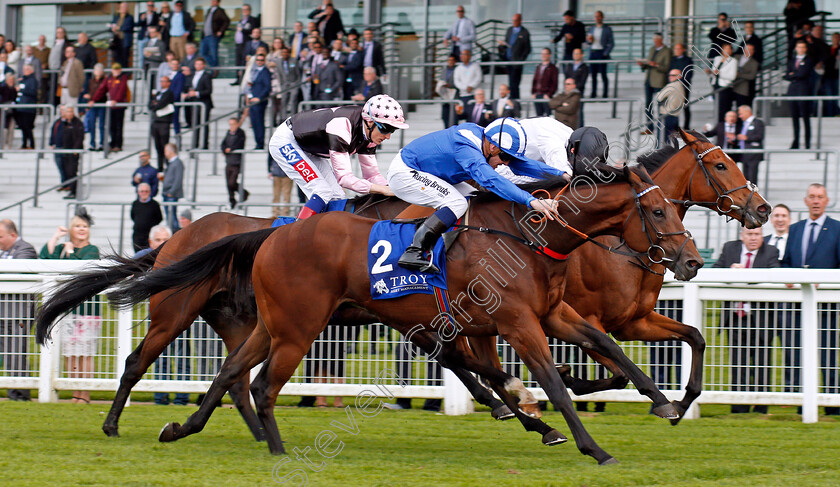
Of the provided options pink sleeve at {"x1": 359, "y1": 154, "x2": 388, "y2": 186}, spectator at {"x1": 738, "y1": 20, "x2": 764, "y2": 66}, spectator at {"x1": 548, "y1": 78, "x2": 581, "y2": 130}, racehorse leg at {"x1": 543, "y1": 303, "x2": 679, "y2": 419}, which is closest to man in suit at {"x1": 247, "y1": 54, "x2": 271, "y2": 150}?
spectator at {"x1": 548, "y1": 78, "x2": 581, "y2": 130}

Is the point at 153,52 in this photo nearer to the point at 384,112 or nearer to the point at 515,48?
the point at 515,48

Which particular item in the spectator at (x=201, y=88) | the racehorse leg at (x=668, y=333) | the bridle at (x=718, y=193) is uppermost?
the spectator at (x=201, y=88)

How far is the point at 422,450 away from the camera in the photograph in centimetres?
573

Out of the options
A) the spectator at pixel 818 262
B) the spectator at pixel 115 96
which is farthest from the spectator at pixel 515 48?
the spectator at pixel 818 262

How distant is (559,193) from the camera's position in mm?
5266

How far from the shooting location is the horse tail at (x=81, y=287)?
625 centimetres

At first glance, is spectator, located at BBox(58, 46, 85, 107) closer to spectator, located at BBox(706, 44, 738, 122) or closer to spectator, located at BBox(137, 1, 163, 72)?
spectator, located at BBox(137, 1, 163, 72)

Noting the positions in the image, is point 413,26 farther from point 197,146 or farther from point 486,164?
point 486,164

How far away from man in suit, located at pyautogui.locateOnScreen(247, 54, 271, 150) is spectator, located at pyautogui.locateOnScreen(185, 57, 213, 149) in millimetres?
637

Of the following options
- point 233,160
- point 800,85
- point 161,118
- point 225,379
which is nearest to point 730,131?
point 800,85

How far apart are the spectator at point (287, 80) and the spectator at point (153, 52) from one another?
2.45 meters

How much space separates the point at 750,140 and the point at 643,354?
433 cm

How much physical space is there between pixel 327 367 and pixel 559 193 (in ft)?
8.87

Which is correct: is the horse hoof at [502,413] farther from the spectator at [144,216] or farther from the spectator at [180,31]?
the spectator at [180,31]
